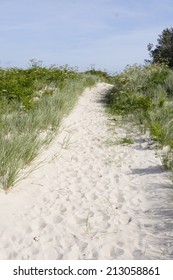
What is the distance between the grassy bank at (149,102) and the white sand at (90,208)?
496 mm

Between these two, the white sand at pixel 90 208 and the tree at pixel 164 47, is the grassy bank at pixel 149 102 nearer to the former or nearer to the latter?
the white sand at pixel 90 208

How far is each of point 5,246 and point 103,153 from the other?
12.2 ft

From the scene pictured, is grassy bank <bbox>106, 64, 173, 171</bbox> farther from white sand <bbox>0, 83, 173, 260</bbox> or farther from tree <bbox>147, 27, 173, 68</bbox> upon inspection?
tree <bbox>147, 27, 173, 68</bbox>

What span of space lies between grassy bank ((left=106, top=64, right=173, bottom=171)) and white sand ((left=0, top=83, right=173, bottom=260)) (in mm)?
496

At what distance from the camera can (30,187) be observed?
519 cm

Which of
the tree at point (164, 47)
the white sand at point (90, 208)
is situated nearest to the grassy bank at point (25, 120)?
the white sand at point (90, 208)

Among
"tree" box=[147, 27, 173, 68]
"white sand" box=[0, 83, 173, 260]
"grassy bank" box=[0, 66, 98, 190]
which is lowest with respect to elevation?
"white sand" box=[0, 83, 173, 260]

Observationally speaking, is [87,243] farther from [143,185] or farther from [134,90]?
[134,90]

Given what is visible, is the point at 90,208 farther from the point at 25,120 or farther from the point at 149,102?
the point at 149,102

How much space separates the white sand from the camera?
3.66m

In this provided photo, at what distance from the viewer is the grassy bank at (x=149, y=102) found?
736 centimetres

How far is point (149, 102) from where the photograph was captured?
32.4 ft

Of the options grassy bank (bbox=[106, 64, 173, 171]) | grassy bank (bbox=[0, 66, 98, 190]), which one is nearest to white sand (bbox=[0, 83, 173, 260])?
grassy bank (bbox=[0, 66, 98, 190])

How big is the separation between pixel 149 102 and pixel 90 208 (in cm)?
593
